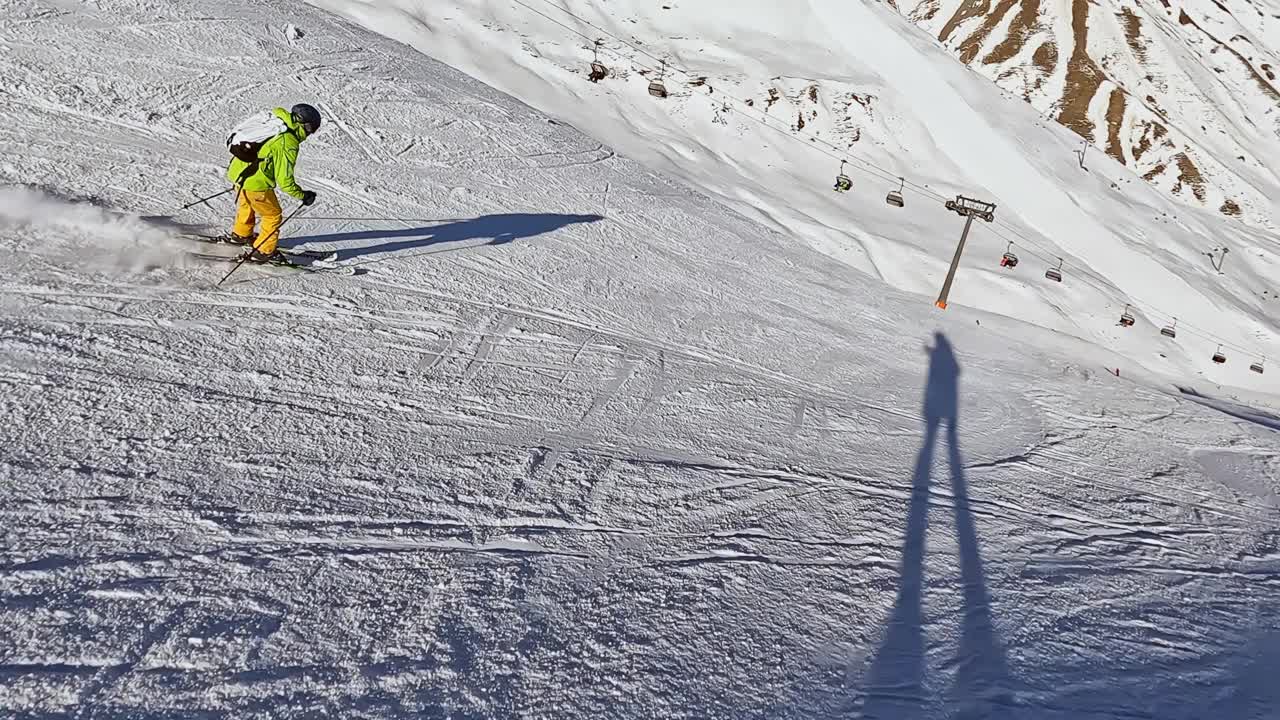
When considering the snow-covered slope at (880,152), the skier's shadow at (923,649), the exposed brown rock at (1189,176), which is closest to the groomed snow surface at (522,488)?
the skier's shadow at (923,649)

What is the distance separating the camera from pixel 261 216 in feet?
23.7

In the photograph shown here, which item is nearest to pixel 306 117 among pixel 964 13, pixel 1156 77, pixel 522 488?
pixel 522 488

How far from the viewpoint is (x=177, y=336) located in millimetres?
5773

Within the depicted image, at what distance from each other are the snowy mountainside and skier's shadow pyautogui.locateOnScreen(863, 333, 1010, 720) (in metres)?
59.1

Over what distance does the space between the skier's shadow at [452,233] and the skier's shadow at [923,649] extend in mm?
6242

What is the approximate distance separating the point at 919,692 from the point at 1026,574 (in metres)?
1.85

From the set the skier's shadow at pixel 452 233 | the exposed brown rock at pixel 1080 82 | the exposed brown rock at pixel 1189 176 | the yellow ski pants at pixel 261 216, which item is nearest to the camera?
the yellow ski pants at pixel 261 216

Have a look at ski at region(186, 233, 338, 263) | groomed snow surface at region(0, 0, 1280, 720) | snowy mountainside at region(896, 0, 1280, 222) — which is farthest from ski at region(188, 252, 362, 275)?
snowy mountainside at region(896, 0, 1280, 222)

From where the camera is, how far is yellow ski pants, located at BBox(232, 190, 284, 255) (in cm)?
713

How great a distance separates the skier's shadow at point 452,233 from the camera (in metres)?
8.62

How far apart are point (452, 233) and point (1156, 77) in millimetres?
71958

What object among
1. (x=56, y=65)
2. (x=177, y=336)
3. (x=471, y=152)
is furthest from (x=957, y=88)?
(x=177, y=336)

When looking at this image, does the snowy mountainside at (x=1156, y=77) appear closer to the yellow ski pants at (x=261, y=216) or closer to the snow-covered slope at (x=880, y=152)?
the snow-covered slope at (x=880, y=152)

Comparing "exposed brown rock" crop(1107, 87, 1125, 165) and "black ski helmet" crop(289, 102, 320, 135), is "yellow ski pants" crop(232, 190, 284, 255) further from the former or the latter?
"exposed brown rock" crop(1107, 87, 1125, 165)
